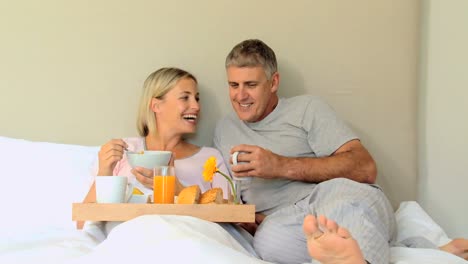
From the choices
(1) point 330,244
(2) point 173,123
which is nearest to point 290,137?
(2) point 173,123

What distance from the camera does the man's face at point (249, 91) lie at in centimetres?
187

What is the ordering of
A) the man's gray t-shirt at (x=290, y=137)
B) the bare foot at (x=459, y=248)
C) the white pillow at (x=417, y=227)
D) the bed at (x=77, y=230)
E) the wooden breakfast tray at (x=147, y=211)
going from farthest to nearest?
the man's gray t-shirt at (x=290, y=137)
the white pillow at (x=417, y=227)
the bare foot at (x=459, y=248)
the wooden breakfast tray at (x=147, y=211)
the bed at (x=77, y=230)

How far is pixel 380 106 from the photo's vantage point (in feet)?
7.07

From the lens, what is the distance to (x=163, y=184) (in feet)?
4.78

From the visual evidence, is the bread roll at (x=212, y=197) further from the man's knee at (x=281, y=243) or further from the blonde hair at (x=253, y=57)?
the blonde hair at (x=253, y=57)

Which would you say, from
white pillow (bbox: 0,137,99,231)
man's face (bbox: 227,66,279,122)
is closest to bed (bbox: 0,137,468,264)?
white pillow (bbox: 0,137,99,231)

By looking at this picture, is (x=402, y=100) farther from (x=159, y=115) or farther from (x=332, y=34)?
(x=159, y=115)

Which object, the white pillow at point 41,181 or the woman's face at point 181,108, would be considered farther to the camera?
the woman's face at point 181,108

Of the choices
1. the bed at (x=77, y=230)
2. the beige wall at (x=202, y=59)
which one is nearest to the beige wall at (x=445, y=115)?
the beige wall at (x=202, y=59)

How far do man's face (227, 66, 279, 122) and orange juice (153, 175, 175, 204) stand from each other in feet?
1.66

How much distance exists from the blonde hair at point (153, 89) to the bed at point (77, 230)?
8.3 inches

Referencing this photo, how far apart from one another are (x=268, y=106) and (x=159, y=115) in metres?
0.39

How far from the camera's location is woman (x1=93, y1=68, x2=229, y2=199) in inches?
74.5

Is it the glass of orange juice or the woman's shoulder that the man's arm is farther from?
the woman's shoulder
